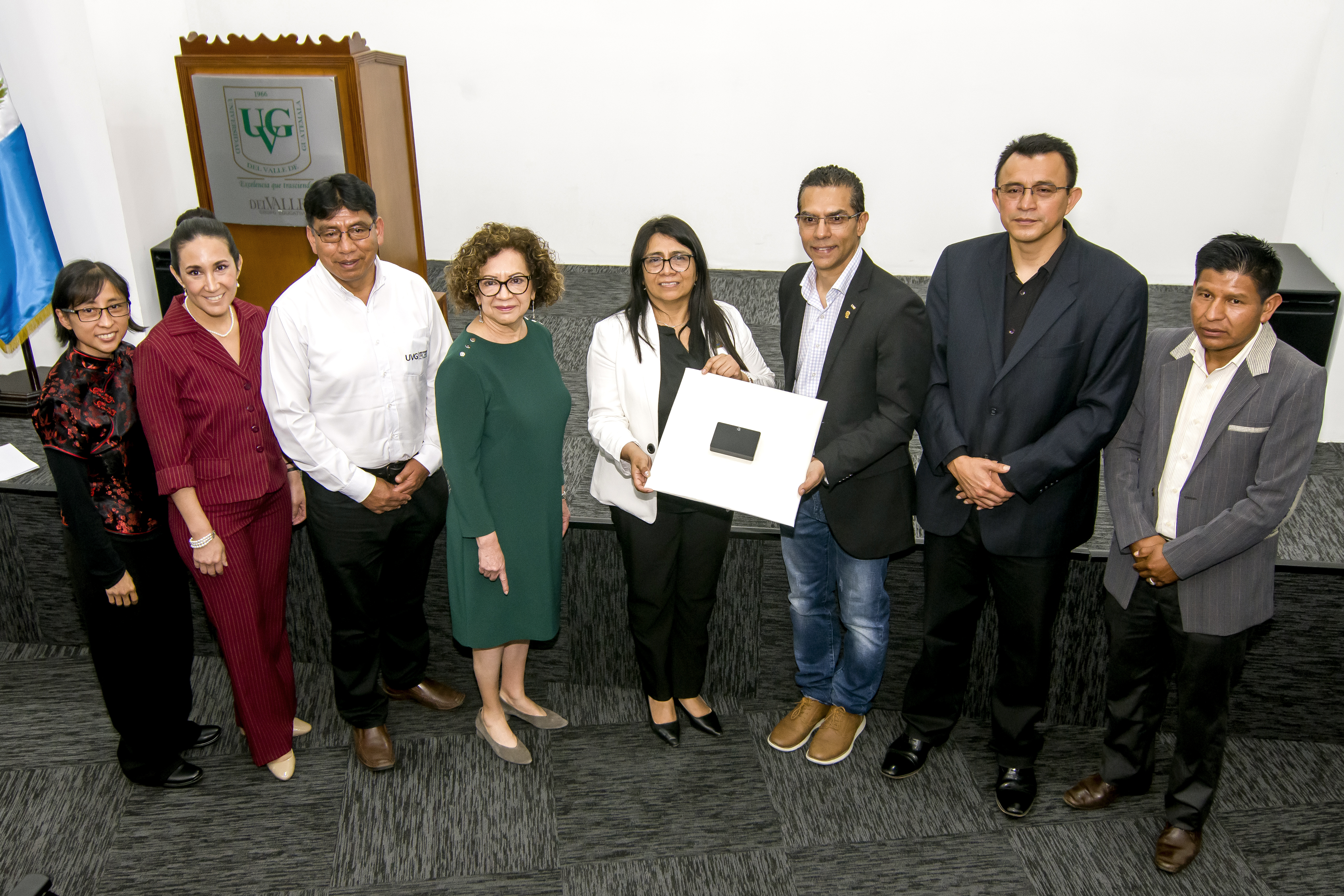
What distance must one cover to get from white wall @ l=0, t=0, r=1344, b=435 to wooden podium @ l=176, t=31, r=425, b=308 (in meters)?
0.52

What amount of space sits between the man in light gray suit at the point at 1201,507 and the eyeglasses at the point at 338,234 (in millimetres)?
1904

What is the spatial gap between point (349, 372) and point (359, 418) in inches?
4.9

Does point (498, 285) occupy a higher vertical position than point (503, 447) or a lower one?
higher

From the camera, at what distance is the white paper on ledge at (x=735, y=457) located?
7.35 feet

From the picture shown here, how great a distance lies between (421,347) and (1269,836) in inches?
102

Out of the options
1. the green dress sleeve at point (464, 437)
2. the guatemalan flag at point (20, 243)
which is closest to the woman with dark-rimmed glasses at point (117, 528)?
the green dress sleeve at point (464, 437)

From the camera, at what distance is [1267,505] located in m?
2.04

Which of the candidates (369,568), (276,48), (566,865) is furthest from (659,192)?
(566,865)

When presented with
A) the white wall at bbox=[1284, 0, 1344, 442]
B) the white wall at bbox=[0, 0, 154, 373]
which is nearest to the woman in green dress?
the white wall at bbox=[0, 0, 154, 373]

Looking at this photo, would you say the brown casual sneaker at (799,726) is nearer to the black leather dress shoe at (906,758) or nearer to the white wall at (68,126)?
the black leather dress shoe at (906,758)

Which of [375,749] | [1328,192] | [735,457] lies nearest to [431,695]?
[375,749]

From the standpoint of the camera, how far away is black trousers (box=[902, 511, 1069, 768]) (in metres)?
2.36

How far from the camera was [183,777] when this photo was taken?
8.73 ft

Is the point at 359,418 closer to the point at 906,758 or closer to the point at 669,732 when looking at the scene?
the point at 669,732
